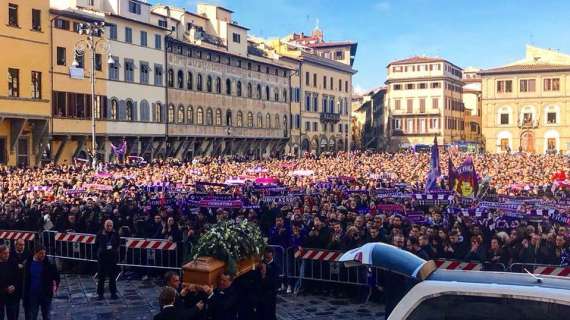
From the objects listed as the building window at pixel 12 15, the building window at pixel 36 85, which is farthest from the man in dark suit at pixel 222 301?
the building window at pixel 12 15

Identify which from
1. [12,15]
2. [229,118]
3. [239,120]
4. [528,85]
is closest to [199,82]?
[229,118]

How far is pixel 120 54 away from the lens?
4544cm

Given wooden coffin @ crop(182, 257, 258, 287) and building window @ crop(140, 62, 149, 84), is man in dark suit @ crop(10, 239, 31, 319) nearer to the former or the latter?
wooden coffin @ crop(182, 257, 258, 287)

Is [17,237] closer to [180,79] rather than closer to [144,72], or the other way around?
[144,72]

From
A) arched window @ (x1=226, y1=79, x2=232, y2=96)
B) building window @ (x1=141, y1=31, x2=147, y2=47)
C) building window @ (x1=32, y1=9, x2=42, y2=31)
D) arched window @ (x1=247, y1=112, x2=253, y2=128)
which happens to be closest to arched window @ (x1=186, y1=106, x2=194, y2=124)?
arched window @ (x1=226, y1=79, x2=232, y2=96)

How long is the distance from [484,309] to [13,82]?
1497 inches

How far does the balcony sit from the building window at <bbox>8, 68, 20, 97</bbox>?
137ft

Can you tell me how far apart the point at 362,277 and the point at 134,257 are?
4.84 meters

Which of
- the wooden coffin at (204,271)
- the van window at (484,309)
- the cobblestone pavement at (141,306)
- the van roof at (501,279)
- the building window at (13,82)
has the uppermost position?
the building window at (13,82)

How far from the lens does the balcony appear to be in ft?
245

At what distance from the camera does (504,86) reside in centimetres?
7906

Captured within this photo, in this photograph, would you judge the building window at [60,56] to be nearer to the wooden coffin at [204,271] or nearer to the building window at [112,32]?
the building window at [112,32]

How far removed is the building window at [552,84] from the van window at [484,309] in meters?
80.0

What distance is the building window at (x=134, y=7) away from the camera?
4709cm
